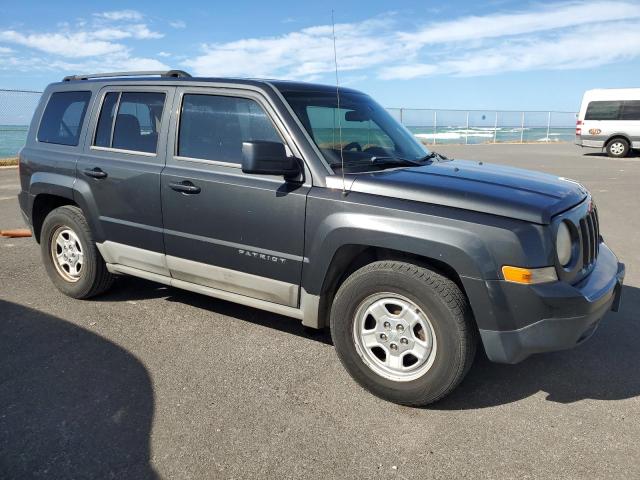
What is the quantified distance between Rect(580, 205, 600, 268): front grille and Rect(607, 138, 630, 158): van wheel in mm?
19137

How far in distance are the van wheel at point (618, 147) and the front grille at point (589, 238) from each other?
19.1 m

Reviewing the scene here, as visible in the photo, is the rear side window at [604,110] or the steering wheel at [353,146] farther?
the rear side window at [604,110]

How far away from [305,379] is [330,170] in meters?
1.37

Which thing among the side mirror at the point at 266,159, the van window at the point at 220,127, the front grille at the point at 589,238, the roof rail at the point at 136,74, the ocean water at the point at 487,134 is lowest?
the ocean water at the point at 487,134

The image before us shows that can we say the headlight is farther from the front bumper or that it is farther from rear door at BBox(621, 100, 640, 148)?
rear door at BBox(621, 100, 640, 148)

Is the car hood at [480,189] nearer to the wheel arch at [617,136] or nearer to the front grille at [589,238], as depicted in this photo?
the front grille at [589,238]

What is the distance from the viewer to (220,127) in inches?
154

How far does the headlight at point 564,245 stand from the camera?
9.84 feet

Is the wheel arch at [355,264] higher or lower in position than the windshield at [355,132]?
lower

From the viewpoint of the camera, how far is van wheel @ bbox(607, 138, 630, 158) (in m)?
20.0

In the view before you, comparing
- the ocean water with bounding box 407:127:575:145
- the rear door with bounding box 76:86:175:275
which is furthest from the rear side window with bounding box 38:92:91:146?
the ocean water with bounding box 407:127:575:145

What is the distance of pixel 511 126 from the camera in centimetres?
3606

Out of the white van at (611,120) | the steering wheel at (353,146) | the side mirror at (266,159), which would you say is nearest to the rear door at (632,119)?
the white van at (611,120)

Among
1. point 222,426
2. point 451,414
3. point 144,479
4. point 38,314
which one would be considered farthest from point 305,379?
point 38,314
